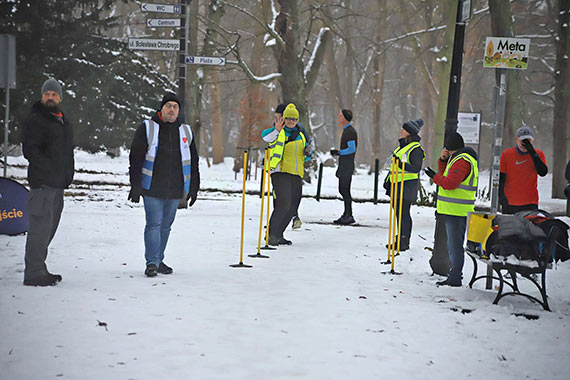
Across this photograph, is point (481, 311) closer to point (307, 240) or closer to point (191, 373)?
point (191, 373)

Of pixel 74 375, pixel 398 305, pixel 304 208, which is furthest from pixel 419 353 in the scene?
pixel 304 208

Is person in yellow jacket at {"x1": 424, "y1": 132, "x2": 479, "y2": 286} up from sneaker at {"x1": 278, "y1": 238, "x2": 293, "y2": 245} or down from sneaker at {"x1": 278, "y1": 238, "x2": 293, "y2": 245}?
up

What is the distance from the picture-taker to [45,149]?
6961mm

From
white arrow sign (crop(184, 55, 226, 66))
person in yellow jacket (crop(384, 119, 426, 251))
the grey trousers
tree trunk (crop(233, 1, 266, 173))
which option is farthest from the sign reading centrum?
tree trunk (crop(233, 1, 266, 173))

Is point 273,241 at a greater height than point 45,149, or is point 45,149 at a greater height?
point 45,149

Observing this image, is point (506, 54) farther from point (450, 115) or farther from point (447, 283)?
point (447, 283)

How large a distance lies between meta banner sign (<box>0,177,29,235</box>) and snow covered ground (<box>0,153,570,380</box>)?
390 millimetres

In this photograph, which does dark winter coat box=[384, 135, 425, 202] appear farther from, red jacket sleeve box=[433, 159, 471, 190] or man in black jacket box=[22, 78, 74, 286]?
man in black jacket box=[22, 78, 74, 286]

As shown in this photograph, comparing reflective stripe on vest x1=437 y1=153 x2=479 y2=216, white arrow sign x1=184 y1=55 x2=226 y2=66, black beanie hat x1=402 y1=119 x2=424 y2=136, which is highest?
white arrow sign x1=184 y1=55 x2=226 y2=66

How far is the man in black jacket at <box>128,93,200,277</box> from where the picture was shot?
7539 mm

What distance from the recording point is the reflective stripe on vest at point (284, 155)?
33.8ft

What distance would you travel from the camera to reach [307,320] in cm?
604

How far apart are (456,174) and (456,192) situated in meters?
0.28

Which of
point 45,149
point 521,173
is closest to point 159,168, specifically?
point 45,149
